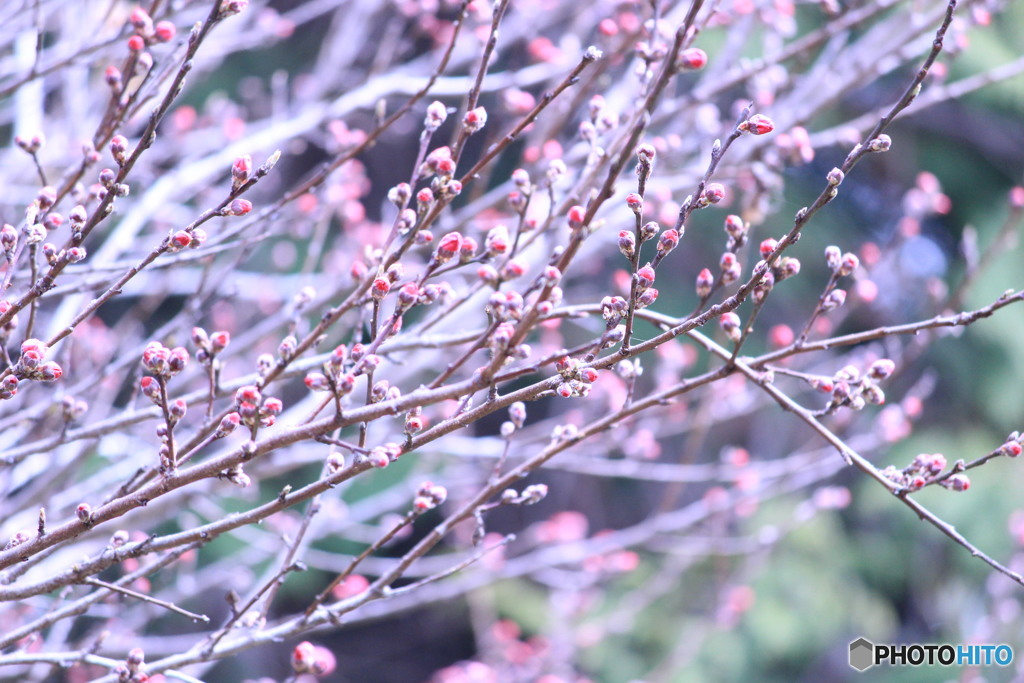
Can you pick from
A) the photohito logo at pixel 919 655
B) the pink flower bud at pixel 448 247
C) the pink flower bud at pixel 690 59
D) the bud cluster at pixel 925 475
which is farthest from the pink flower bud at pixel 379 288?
the photohito logo at pixel 919 655

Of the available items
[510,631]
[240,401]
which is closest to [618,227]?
[240,401]

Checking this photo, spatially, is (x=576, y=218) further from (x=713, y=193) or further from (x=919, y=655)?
(x=919, y=655)

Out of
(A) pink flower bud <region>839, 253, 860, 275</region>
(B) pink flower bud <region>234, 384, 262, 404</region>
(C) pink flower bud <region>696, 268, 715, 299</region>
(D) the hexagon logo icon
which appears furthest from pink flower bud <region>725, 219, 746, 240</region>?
(D) the hexagon logo icon

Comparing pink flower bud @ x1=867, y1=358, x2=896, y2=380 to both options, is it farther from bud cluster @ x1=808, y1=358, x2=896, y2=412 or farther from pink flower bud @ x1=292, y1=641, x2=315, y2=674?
pink flower bud @ x1=292, y1=641, x2=315, y2=674

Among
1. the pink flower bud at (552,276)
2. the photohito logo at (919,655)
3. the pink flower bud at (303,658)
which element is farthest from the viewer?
the photohito logo at (919,655)

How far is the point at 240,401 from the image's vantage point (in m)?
1.13

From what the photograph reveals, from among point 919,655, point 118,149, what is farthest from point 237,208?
point 919,655

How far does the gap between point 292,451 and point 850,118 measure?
5644mm

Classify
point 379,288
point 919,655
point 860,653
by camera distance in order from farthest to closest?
point 860,653 → point 919,655 → point 379,288

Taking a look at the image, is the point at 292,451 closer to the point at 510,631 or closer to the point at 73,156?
the point at 73,156

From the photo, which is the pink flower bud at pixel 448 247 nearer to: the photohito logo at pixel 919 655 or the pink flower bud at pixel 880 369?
the pink flower bud at pixel 880 369

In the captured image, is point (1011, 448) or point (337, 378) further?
point (1011, 448)

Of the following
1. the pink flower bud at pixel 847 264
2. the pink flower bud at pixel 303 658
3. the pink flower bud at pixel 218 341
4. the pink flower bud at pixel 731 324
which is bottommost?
the pink flower bud at pixel 303 658

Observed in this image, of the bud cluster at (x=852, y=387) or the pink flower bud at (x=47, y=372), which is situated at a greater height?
the bud cluster at (x=852, y=387)
